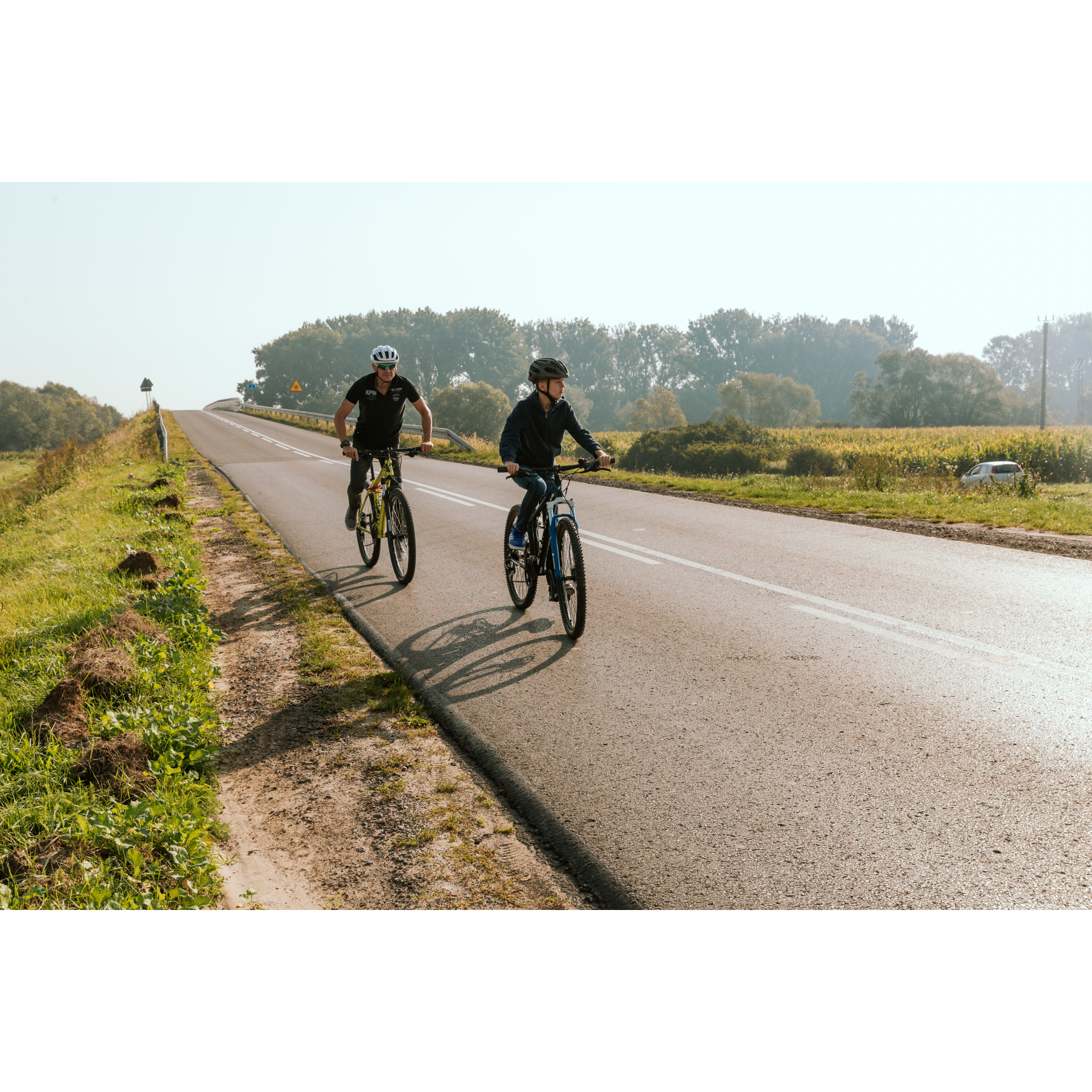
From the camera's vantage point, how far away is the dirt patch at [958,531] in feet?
30.2

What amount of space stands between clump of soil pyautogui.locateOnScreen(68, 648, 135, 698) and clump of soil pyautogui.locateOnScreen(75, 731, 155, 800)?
85 centimetres

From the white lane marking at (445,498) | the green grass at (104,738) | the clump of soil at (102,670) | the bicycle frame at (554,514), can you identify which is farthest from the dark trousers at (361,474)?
the white lane marking at (445,498)

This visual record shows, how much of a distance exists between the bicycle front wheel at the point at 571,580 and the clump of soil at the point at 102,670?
2974 mm

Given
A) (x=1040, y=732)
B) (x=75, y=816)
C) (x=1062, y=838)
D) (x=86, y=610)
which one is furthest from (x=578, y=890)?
(x=86, y=610)

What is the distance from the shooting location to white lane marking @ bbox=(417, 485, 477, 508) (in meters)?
14.5

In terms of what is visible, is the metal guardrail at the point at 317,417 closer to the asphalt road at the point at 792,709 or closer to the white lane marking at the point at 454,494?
the white lane marking at the point at 454,494

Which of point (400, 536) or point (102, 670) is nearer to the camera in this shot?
point (102, 670)

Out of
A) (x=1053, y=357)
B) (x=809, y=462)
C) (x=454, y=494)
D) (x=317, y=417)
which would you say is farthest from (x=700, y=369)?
(x=454, y=494)

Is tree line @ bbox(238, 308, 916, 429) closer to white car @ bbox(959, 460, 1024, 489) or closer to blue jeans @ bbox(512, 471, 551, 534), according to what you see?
white car @ bbox(959, 460, 1024, 489)

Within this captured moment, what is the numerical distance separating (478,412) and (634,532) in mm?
52196

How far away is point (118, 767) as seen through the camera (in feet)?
12.2

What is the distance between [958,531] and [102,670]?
32.5 ft

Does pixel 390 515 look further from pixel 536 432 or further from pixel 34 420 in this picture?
pixel 34 420

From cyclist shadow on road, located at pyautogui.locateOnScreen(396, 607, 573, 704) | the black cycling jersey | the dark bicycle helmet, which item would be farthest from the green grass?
the dark bicycle helmet
